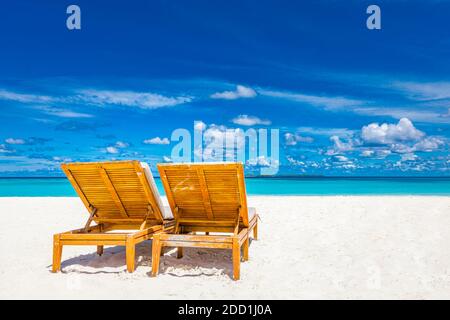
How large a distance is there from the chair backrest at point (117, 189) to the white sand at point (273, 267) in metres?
0.70

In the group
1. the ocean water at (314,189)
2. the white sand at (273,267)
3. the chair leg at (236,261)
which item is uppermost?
the chair leg at (236,261)

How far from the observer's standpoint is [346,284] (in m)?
4.22

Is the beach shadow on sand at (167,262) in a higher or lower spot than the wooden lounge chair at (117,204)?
lower

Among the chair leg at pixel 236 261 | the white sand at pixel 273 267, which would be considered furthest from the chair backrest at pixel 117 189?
the chair leg at pixel 236 261

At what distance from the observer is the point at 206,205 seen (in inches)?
199

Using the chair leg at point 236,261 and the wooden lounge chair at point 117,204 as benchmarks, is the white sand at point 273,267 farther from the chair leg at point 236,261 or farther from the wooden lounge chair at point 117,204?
the wooden lounge chair at point 117,204

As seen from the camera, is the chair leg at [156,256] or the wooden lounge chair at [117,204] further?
the wooden lounge chair at [117,204]

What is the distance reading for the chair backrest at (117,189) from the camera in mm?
4793

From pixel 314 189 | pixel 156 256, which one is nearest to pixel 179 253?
pixel 156 256

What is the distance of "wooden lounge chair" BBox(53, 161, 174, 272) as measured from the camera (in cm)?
466

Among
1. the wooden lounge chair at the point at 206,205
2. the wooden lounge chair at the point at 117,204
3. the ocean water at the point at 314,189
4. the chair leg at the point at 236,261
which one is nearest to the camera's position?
the chair leg at the point at 236,261

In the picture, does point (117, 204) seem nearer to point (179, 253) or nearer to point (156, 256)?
point (156, 256)

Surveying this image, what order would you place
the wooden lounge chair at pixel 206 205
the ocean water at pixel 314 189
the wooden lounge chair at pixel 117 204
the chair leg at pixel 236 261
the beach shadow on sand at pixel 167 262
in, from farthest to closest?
the ocean water at pixel 314 189 < the beach shadow on sand at pixel 167 262 < the wooden lounge chair at pixel 117 204 < the wooden lounge chair at pixel 206 205 < the chair leg at pixel 236 261
